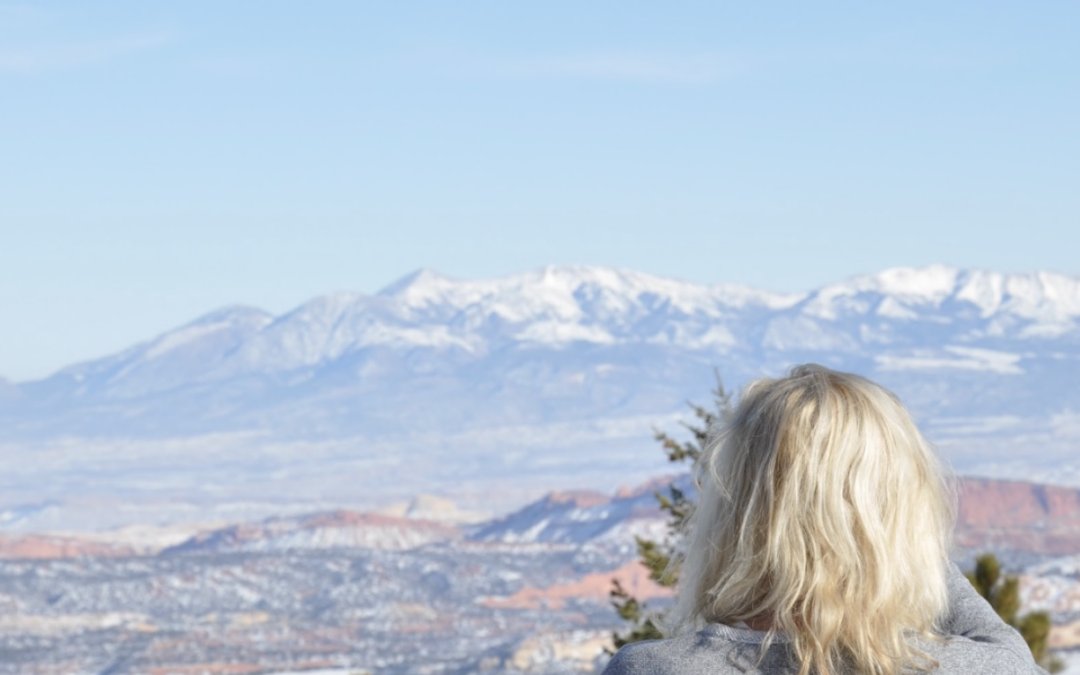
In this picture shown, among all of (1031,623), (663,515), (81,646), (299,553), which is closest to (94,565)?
(299,553)

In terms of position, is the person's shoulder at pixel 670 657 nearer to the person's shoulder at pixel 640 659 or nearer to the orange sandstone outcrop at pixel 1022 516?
the person's shoulder at pixel 640 659

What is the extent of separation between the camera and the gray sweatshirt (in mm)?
2674

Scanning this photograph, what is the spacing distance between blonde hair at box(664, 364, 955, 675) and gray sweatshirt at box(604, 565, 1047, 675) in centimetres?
3

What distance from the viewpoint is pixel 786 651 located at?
274cm

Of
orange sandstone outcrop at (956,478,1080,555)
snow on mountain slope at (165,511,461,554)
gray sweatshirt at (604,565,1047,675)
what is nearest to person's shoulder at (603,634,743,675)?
gray sweatshirt at (604,565,1047,675)

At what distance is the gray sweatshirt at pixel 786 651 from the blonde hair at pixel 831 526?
0.03m

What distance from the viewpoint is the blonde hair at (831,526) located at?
270 cm

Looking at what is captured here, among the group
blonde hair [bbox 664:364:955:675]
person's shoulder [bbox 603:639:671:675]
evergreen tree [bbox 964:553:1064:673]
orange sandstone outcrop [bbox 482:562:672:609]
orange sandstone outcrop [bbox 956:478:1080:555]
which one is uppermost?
blonde hair [bbox 664:364:955:675]

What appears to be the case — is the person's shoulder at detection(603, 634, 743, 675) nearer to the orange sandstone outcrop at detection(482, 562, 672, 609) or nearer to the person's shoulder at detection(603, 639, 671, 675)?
the person's shoulder at detection(603, 639, 671, 675)

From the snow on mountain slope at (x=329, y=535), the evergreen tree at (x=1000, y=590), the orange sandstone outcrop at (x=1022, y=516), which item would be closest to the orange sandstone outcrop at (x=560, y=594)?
the snow on mountain slope at (x=329, y=535)

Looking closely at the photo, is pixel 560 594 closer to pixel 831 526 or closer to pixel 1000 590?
pixel 1000 590

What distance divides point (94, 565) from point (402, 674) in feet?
150

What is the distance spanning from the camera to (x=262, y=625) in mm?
110188

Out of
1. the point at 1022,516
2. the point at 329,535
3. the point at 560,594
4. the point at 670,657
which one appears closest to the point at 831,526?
the point at 670,657
